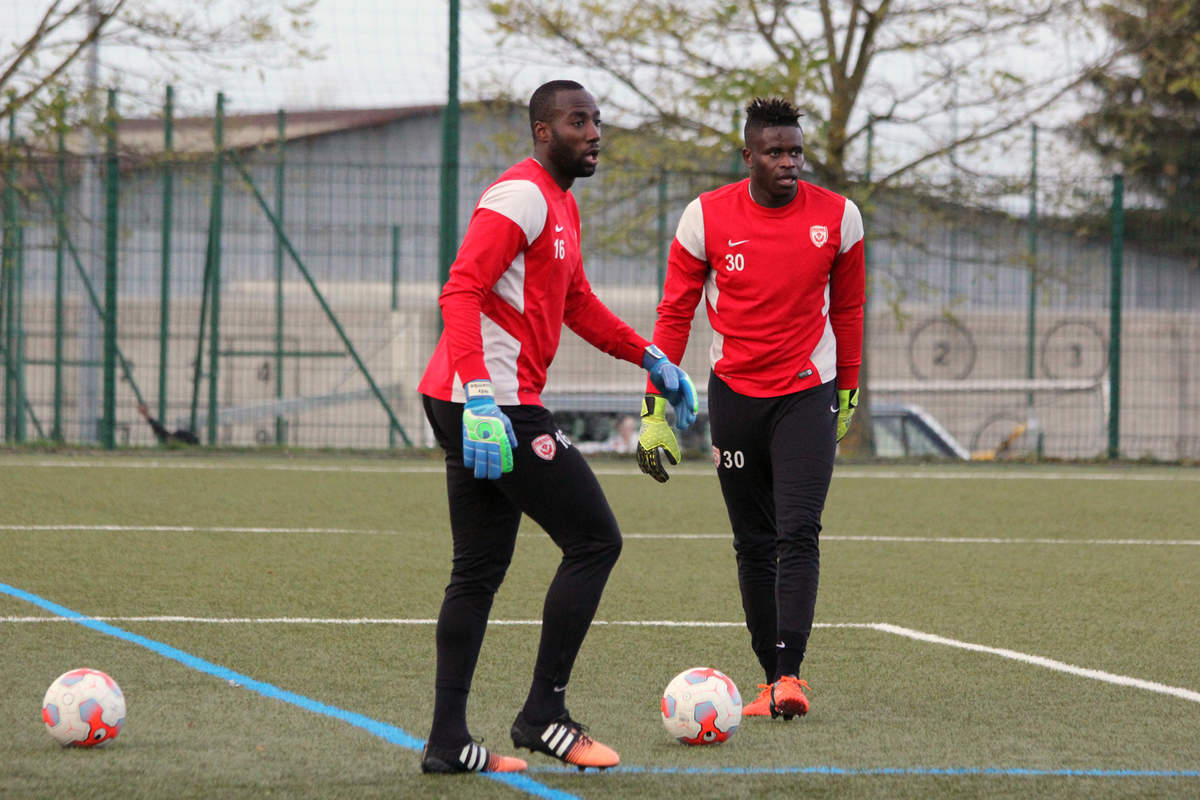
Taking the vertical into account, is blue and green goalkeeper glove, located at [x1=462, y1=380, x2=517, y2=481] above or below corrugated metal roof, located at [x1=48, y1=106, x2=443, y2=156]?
below

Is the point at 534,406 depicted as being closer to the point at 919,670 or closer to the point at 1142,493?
the point at 919,670

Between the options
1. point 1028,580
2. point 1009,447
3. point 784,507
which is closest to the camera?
point 784,507

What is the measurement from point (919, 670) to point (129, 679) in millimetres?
2716

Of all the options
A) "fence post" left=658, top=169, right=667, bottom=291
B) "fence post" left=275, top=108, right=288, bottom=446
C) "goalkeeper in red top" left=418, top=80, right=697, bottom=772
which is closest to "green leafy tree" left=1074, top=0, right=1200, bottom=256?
"fence post" left=658, top=169, right=667, bottom=291

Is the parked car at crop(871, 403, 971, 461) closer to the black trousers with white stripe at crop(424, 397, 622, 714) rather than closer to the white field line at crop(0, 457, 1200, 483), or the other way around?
the white field line at crop(0, 457, 1200, 483)

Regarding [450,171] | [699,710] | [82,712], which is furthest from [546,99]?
[450,171]

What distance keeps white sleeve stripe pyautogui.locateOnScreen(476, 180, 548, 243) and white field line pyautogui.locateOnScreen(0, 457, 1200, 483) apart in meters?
9.53

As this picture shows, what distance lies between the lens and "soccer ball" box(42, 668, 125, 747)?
4.30 m

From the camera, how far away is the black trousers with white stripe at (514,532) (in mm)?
4223

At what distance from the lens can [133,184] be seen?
1596 centimetres

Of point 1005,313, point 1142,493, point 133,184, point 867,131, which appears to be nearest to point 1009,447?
point 1005,313

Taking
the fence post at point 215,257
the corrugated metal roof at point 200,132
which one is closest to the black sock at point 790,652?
the corrugated metal roof at point 200,132

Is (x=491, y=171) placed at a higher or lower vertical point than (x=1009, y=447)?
higher

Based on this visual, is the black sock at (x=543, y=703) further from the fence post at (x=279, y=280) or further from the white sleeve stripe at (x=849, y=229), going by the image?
the fence post at (x=279, y=280)
